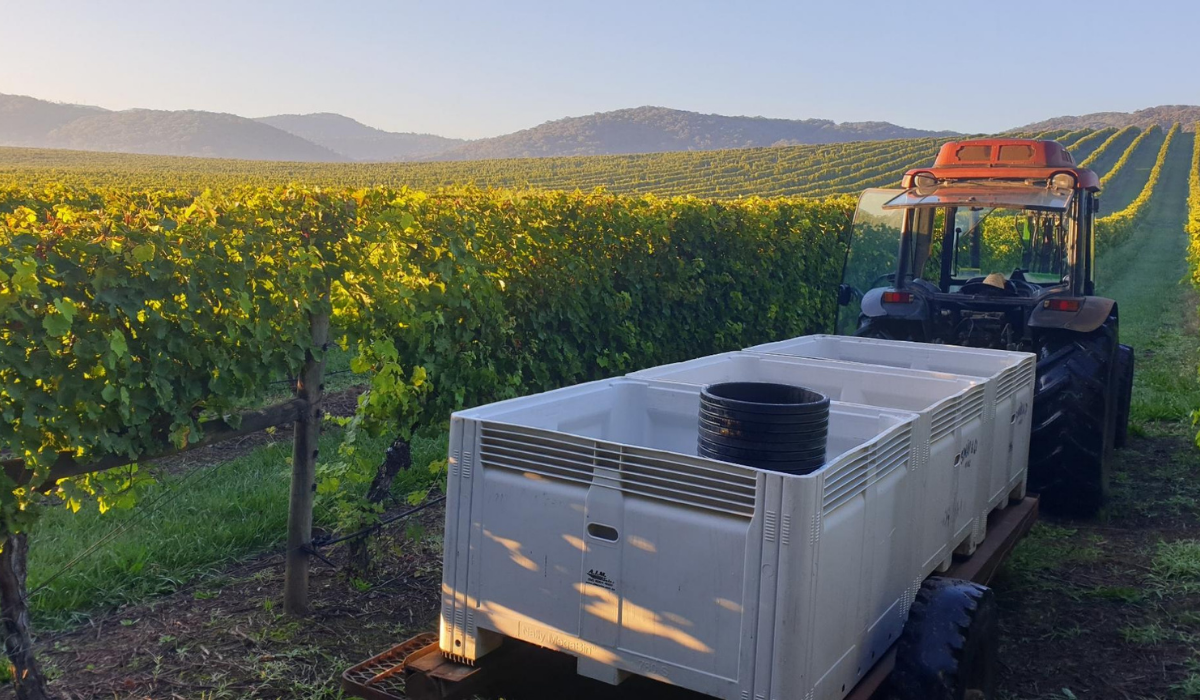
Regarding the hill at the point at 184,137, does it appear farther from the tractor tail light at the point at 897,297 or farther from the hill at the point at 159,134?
the tractor tail light at the point at 897,297

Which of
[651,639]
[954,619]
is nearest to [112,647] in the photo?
[651,639]

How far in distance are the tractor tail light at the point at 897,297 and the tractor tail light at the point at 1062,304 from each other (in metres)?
0.84

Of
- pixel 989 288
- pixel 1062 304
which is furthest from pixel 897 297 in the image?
pixel 1062 304

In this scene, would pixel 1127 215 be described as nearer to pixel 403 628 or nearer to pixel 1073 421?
pixel 1073 421

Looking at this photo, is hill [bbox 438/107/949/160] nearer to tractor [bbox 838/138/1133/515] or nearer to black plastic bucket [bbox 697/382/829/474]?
tractor [bbox 838/138/1133/515]

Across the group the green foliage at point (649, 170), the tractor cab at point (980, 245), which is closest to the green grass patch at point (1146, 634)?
the tractor cab at point (980, 245)

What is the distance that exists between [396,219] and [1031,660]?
355 cm

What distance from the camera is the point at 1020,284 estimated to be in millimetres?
6648

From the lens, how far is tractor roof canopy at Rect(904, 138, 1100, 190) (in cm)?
616

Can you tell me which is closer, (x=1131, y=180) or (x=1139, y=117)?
(x=1131, y=180)

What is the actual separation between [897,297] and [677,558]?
4.47m

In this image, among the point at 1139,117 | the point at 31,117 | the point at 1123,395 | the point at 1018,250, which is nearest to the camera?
the point at 1018,250

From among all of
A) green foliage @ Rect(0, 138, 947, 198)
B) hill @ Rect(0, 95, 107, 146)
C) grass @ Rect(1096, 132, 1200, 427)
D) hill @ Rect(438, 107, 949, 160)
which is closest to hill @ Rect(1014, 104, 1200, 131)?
hill @ Rect(438, 107, 949, 160)

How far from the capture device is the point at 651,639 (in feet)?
8.37
